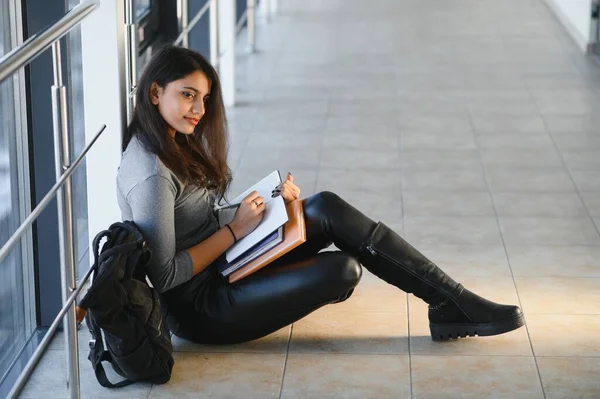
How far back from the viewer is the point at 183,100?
218cm

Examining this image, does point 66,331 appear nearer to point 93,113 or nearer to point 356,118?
point 93,113

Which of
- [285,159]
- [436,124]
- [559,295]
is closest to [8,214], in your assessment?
[559,295]

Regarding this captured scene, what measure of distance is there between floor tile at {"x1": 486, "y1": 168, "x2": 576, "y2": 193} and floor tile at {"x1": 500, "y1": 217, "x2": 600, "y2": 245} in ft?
1.01

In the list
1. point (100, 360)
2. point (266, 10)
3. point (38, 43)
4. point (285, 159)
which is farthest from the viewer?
point (266, 10)

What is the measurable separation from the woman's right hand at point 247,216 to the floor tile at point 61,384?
38 cm

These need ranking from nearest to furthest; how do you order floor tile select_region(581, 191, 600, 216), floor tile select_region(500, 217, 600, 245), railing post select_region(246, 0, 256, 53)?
floor tile select_region(500, 217, 600, 245)
floor tile select_region(581, 191, 600, 216)
railing post select_region(246, 0, 256, 53)

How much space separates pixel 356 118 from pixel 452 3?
12.5ft

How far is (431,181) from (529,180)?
35 centimetres

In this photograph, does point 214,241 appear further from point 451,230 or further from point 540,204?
point 540,204

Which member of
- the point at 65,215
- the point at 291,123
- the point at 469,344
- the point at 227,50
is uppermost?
the point at 65,215

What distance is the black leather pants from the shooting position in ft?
7.40

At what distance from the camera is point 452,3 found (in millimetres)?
8102

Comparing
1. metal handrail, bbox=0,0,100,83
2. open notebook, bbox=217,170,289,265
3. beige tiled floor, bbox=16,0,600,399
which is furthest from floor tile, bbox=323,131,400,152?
metal handrail, bbox=0,0,100,83

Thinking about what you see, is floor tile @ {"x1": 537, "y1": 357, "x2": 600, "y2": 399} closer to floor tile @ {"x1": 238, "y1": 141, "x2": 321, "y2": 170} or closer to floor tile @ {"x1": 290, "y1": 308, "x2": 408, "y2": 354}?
floor tile @ {"x1": 290, "y1": 308, "x2": 408, "y2": 354}
